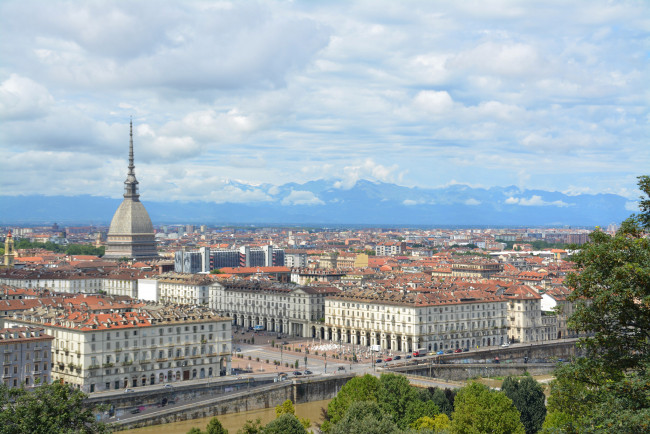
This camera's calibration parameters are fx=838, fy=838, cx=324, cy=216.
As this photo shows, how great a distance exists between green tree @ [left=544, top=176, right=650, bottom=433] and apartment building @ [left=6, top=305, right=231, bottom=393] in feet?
168

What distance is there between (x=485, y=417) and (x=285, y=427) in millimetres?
11640

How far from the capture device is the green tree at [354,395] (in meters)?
56.3

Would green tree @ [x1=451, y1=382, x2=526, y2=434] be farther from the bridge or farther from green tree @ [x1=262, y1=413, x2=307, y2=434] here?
green tree @ [x1=262, y1=413, x2=307, y2=434]

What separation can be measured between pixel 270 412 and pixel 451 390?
14612 mm

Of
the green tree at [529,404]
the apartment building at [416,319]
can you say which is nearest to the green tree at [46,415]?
the green tree at [529,404]

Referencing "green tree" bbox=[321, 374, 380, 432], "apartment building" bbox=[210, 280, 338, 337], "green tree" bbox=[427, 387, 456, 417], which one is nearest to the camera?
"green tree" bbox=[321, 374, 380, 432]

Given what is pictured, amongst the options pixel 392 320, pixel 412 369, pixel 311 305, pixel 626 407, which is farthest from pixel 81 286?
pixel 626 407

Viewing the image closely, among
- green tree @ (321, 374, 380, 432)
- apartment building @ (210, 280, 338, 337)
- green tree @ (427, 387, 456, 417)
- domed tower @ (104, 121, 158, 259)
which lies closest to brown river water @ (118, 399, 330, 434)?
green tree @ (321, 374, 380, 432)

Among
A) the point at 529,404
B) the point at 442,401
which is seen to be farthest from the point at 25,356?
the point at 529,404

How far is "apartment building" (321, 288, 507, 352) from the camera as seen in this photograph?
9400 cm

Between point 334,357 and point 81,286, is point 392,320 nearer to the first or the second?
point 334,357

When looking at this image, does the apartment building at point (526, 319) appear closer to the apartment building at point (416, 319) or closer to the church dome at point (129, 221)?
the apartment building at point (416, 319)

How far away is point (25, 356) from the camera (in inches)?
2564

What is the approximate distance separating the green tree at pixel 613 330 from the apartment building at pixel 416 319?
70708 mm
